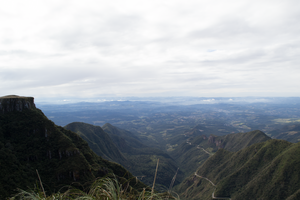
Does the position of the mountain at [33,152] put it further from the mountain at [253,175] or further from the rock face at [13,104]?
the mountain at [253,175]

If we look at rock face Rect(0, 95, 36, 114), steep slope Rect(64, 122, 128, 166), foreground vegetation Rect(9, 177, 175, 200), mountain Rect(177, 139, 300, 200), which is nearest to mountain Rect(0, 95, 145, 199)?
rock face Rect(0, 95, 36, 114)

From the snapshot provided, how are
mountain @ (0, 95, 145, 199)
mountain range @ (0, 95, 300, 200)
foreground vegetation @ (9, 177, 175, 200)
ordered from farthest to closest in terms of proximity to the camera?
mountain range @ (0, 95, 300, 200)
mountain @ (0, 95, 145, 199)
foreground vegetation @ (9, 177, 175, 200)

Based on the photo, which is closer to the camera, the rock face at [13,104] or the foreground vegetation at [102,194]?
the foreground vegetation at [102,194]

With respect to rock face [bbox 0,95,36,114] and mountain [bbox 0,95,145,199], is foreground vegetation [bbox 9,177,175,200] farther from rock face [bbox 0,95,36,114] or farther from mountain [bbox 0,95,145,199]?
rock face [bbox 0,95,36,114]

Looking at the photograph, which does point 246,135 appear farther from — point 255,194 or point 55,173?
point 55,173

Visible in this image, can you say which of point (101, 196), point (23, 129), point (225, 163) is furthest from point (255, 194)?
point (23, 129)

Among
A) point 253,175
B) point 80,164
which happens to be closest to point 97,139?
point 80,164

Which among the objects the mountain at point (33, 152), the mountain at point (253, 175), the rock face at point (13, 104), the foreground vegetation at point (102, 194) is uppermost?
the rock face at point (13, 104)

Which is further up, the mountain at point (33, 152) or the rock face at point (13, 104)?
the rock face at point (13, 104)

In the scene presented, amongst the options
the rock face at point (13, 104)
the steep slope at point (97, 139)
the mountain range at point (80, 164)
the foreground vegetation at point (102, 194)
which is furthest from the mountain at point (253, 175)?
the rock face at point (13, 104)
